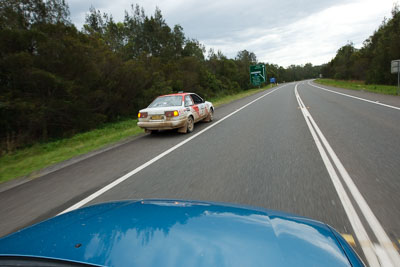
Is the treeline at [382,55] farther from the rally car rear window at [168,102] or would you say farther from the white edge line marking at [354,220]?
the white edge line marking at [354,220]

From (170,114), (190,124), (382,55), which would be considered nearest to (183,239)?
(170,114)

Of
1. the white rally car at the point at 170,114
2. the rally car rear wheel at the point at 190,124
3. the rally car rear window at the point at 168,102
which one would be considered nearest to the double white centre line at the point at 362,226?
the white rally car at the point at 170,114

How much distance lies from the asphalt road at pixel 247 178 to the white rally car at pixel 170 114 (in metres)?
1.54

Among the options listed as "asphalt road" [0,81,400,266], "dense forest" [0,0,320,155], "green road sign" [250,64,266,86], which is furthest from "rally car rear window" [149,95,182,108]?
"green road sign" [250,64,266,86]

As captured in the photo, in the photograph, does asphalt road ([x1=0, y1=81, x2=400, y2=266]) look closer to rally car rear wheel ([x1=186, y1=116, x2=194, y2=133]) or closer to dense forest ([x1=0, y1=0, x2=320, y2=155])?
rally car rear wheel ([x1=186, y1=116, x2=194, y2=133])

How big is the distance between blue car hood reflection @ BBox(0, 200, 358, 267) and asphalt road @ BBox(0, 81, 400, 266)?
55.0 inches

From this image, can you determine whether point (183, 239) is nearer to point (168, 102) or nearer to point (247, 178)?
point (247, 178)

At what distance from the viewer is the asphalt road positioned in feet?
11.4

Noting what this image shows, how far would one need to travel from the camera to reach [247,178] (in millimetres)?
4539

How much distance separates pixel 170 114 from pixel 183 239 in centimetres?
794

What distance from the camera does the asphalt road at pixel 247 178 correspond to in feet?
11.4

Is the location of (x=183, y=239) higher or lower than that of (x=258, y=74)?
lower

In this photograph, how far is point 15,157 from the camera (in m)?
8.38

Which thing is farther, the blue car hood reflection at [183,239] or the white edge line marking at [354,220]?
the white edge line marking at [354,220]
